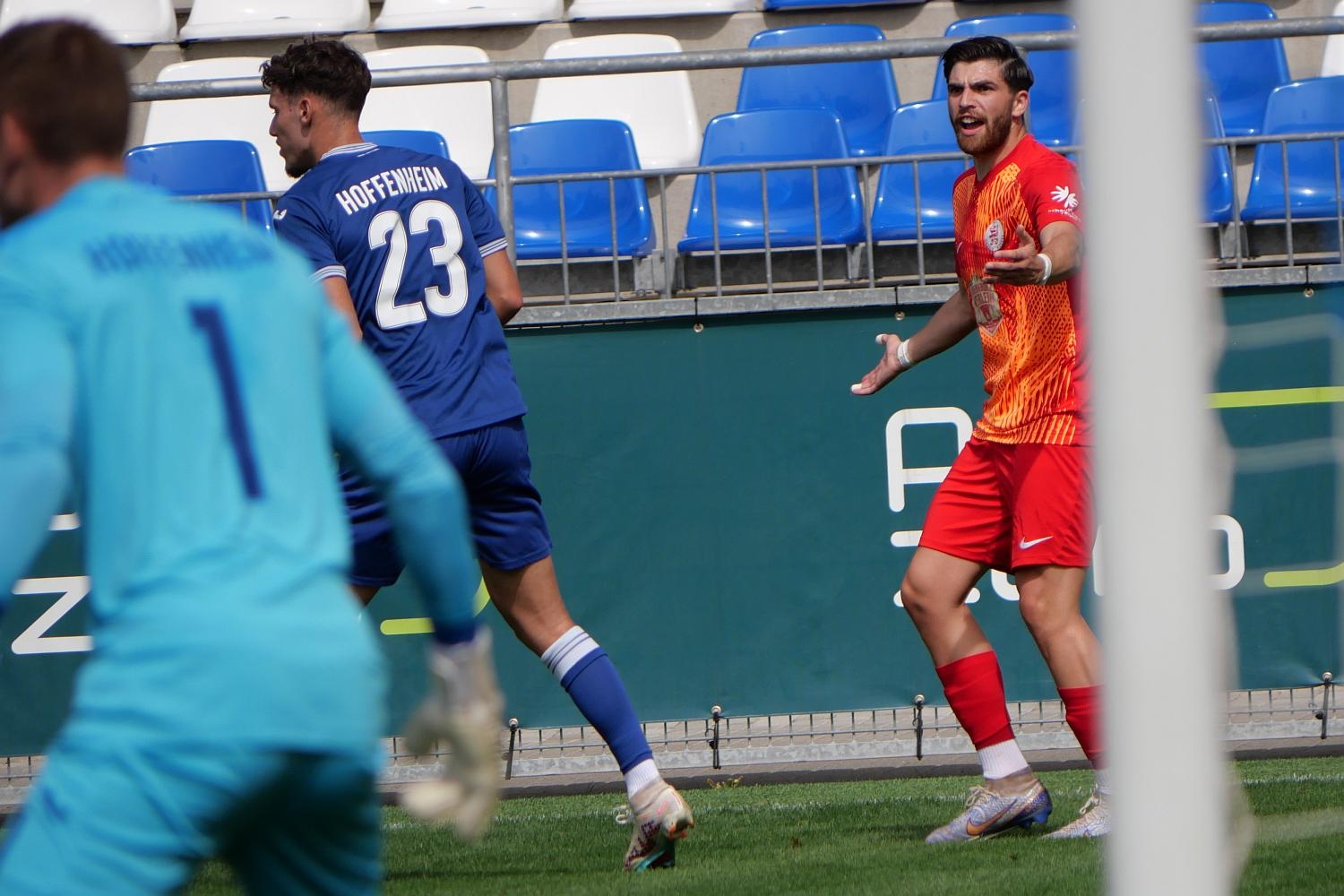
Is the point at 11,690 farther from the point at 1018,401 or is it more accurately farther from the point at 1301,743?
the point at 1301,743

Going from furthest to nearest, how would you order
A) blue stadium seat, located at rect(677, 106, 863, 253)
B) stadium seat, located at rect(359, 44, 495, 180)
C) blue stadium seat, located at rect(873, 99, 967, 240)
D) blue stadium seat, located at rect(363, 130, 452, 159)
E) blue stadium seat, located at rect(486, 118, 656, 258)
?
stadium seat, located at rect(359, 44, 495, 180)
blue stadium seat, located at rect(363, 130, 452, 159)
blue stadium seat, located at rect(873, 99, 967, 240)
blue stadium seat, located at rect(486, 118, 656, 258)
blue stadium seat, located at rect(677, 106, 863, 253)

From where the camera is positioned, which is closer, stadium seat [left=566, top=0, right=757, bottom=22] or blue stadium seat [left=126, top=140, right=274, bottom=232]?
blue stadium seat [left=126, top=140, right=274, bottom=232]

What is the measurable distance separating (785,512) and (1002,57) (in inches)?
91.6

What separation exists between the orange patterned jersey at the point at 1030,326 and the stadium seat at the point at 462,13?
6.05 metres

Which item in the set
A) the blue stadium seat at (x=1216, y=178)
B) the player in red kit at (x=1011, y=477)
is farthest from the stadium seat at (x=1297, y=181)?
the player in red kit at (x=1011, y=477)

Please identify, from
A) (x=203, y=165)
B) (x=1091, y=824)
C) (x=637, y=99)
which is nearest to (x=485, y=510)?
(x=1091, y=824)

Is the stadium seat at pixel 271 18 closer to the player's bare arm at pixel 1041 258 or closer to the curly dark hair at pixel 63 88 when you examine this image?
the player's bare arm at pixel 1041 258

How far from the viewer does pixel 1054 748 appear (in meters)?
6.77

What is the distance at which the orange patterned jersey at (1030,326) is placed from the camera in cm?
486

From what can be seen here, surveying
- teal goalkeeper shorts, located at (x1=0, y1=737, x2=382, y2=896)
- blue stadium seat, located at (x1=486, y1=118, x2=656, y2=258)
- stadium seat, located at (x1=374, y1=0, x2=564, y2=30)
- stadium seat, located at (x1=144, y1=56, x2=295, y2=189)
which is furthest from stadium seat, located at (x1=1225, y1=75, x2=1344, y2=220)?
teal goalkeeper shorts, located at (x1=0, y1=737, x2=382, y2=896)

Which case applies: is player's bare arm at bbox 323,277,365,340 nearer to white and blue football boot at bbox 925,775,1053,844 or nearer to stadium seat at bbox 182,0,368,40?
white and blue football boot at bbox 925,775,1053,844

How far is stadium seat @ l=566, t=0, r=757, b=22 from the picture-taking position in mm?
10344

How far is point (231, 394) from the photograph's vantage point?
2.03 m

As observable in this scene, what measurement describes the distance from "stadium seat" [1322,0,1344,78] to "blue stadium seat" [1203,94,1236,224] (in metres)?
1.65
